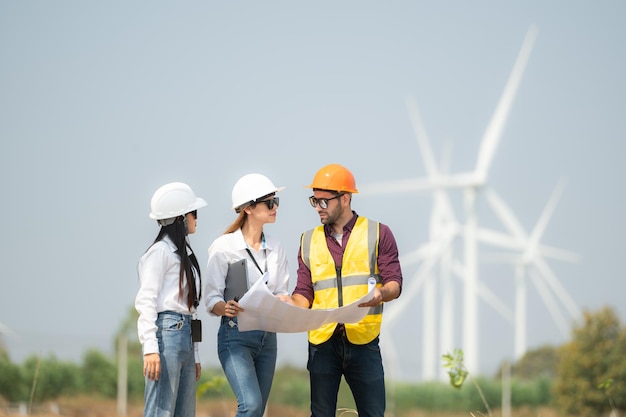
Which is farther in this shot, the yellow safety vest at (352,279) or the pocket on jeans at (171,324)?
the yellow safety vest at (352,279)

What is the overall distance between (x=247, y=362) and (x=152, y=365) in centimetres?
76

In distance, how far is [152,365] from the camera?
22.9ft

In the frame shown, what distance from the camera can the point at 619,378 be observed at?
57.5 meters

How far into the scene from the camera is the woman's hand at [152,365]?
22.8 feet

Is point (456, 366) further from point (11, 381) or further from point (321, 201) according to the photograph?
point (11, 381)

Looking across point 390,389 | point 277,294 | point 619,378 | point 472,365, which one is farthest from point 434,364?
point 277,294

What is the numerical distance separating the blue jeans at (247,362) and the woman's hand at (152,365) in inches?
23.8

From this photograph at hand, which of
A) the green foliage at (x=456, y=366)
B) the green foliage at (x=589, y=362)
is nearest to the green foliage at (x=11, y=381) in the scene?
the green foliage at (x=589, y=362)

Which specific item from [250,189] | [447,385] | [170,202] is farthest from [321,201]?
[447,385]

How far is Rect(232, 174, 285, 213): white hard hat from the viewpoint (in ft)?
25.2

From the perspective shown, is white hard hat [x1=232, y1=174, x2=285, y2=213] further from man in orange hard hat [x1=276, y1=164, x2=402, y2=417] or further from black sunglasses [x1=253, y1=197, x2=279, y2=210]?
man in orange hard hat [x1=276, y1=164, x2=402, y2=417]

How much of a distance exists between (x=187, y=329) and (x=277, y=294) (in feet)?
2.46

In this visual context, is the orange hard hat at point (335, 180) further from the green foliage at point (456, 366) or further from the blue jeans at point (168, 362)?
the green foliage at point (456, 366)

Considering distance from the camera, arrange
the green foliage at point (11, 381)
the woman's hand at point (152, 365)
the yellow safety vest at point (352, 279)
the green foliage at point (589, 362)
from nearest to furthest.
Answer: the woman's hand at point (152, 365) → the yellow safety vest at point (352, 279) → the green foliage at point (11, 381) → the green foliage at point (589, 362)
